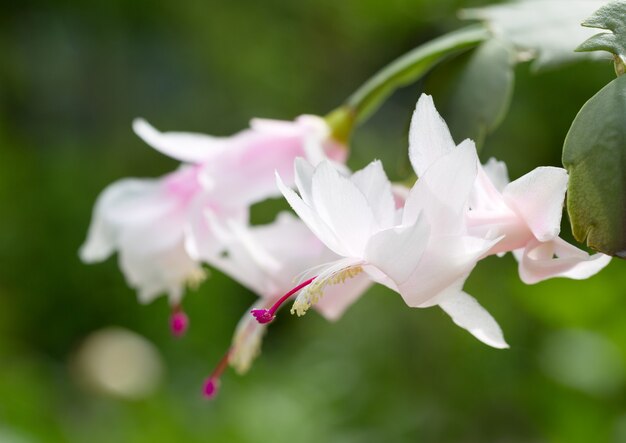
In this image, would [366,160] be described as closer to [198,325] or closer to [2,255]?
[198,325]

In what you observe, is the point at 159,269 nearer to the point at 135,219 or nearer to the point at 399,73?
the point at 135,219

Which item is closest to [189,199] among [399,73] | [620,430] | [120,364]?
[399,73]

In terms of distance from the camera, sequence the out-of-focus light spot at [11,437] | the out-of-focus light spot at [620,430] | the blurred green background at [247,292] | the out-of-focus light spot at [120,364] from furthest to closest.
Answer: the out-of-focus light spot at [120,364] → the blurred green background at [247,292] → the out-of-focus light spot at [11,437] → the out-of-focus light spot at [620,430]

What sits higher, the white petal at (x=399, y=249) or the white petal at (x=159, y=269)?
the white petal at (x=399, y=249)

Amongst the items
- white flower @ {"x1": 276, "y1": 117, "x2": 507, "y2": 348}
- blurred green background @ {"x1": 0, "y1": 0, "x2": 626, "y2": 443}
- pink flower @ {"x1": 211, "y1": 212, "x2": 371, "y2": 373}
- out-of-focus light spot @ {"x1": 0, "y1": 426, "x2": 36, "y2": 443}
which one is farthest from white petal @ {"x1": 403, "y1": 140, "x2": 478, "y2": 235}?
out-of-focus light spot @ {"x1": 0, "y1": 426, "x2": 36, "y2": 443}

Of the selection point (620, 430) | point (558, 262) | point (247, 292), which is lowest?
point (247, 292)

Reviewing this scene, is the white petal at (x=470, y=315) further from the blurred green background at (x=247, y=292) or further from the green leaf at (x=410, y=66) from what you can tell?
the blurred green background at (x=247, y=292)

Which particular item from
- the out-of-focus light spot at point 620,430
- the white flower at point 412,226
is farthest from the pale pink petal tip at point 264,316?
the out-of-focus light spot at point 620,430
